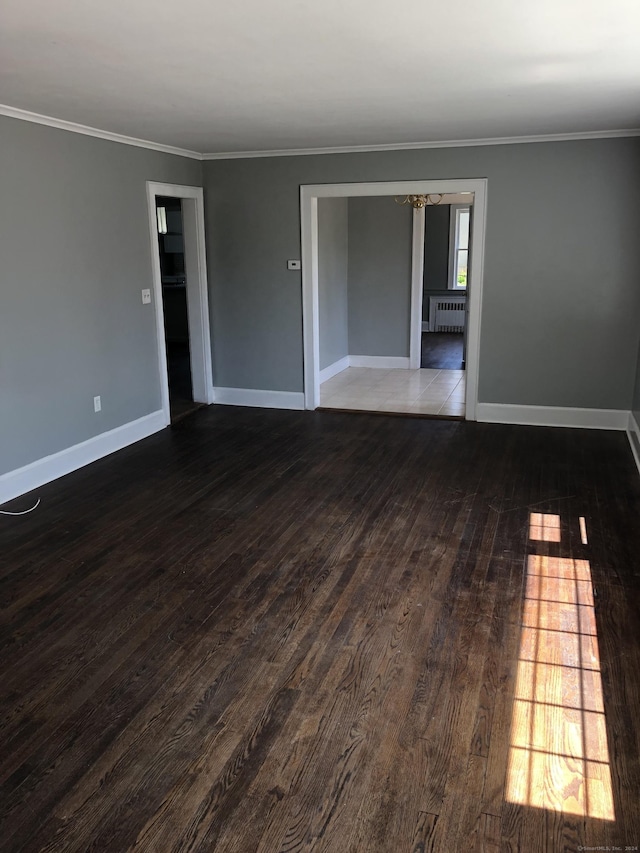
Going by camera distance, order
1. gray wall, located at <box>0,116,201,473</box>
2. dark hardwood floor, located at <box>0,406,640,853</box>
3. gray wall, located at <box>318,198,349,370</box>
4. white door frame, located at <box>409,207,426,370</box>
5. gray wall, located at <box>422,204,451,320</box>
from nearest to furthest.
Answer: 1. dark hardwood floor, located at <box>0,406,640,853</box>
2. gray wall, located at <box>0,116,201,473</box>
3. gray wall, located at <box>318,198,349,370</box>
4. white door frame, located at <box>409,207,426,370</box>
5. gray wall, located at <box>422,204,451,320</box>

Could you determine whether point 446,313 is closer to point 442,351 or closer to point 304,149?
point 442,351

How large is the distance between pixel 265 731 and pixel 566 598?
1660 mm

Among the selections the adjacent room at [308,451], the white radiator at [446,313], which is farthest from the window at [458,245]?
the adjacent room at [308,451]

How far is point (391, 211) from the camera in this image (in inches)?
344

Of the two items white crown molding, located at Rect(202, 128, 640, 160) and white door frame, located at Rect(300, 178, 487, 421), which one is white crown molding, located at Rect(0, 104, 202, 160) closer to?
white crown molding, located at Rect(202, 128, 640, 160)

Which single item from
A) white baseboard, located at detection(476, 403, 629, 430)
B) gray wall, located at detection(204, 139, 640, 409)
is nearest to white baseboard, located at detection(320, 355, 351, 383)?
gray wall, located at detection(204, 139, 640, 409)

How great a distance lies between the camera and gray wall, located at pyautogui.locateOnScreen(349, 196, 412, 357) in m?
8.76

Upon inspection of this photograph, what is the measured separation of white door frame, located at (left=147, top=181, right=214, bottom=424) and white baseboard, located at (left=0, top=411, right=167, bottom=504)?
14.0 inches

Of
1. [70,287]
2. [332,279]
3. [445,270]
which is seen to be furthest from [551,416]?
[445,270]

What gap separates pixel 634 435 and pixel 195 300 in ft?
14.2

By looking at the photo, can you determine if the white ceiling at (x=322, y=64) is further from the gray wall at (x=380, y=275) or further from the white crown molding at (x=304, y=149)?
the gray wall at (x=380, y=275)

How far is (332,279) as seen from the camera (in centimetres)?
850

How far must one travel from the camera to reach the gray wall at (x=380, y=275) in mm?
8758

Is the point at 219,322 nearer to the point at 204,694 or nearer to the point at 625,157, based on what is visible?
the point at 625,157
